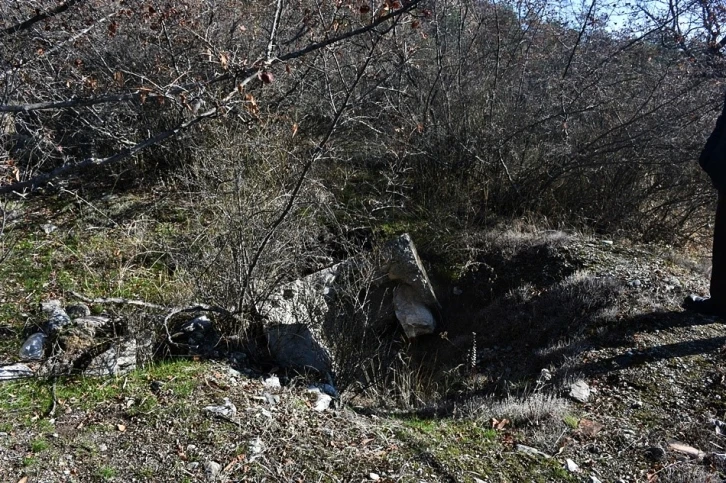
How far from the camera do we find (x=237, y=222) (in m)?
4.87

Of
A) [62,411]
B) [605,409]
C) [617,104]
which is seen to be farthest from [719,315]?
[62,411]

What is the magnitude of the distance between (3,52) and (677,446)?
234 inches

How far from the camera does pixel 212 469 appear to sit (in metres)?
3.32

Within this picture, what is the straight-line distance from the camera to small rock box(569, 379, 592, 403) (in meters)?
4.31

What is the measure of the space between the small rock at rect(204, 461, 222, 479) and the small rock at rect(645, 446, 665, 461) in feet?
8.26

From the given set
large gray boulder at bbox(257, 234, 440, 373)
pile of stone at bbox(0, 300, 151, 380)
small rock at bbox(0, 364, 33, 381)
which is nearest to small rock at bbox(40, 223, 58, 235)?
pile of stone at bbox(0, 300, 151, 380)

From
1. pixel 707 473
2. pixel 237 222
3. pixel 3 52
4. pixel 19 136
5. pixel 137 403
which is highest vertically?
pixel 3 52

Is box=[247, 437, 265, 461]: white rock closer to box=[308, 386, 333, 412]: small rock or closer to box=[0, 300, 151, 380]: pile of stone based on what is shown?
box=[308, 386, 333, 412]: small rock

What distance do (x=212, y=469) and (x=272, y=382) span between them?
1.14 m

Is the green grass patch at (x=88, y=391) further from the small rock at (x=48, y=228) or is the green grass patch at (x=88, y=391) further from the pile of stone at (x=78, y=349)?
the small rock at (x=48, y=228)

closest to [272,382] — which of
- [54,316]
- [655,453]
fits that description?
[54,316]

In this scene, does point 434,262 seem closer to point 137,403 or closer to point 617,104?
point 617,104

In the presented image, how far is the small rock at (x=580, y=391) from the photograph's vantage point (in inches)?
170

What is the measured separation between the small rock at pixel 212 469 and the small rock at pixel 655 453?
8.26 feet
